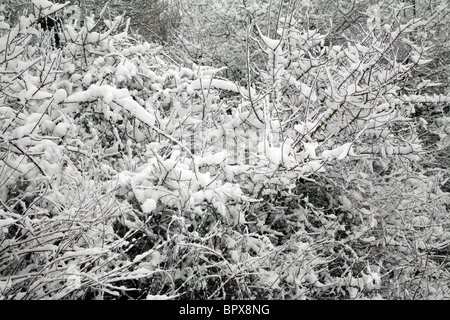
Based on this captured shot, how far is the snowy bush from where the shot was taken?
7.11 feet

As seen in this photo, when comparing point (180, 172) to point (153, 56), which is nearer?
point (180, 172)

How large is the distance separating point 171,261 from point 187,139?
1262mm

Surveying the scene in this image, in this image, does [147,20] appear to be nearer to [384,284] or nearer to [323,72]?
[323,72]

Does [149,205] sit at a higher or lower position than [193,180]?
lower

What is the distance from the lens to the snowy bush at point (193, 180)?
2166 millimetres

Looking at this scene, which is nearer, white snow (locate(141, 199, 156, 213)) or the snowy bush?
the snowy bush

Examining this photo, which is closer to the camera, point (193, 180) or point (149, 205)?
point (149, 205)

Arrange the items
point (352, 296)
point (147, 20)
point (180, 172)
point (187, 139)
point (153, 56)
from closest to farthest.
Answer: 1. point (180, 172)
2. point (352, 296)
3. point (187, 139)
4. point (153, 56)
5. point (147, 20)

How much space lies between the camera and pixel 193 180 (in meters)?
2.64

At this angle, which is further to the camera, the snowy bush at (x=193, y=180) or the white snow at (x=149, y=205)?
the white snow at (x=149, y=205)
